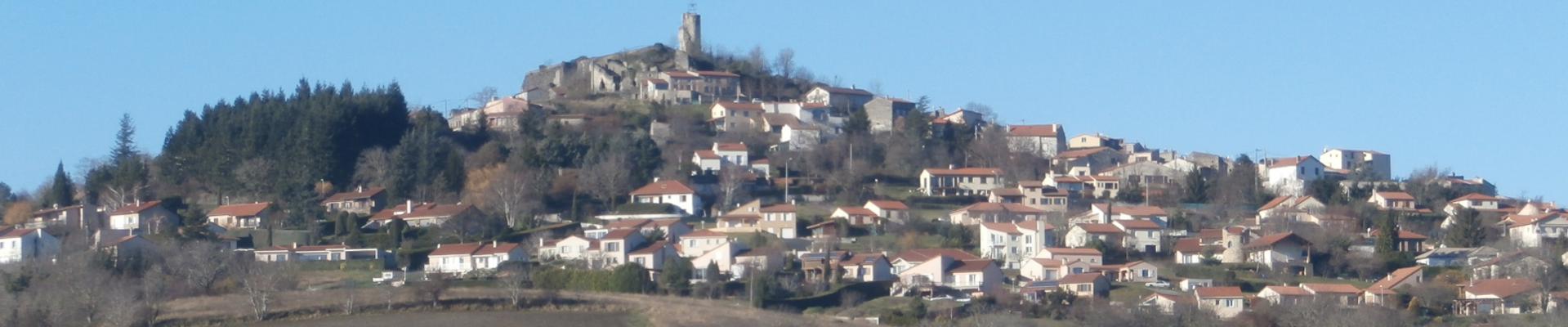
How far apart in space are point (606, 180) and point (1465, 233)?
24.6 meters

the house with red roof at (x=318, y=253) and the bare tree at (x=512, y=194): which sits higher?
the bare tree at (x=512, y=194)

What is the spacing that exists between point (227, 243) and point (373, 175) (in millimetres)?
10125

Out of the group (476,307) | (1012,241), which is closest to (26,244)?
(476,307)

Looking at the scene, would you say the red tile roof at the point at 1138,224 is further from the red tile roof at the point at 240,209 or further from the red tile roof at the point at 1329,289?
the red tile roof at the point at 240,209

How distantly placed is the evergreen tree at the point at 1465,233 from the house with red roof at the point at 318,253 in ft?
95.8

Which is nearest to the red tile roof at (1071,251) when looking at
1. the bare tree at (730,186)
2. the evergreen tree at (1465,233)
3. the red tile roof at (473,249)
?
the evergreen tree at (1465,233)

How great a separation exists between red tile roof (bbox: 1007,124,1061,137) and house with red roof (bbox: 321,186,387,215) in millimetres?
23811

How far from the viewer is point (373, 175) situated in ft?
217

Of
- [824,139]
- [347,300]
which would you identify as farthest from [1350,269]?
[347,300]

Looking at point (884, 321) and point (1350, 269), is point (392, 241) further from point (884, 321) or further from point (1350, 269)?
point (1350, 269)

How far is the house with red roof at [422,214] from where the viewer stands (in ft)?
196

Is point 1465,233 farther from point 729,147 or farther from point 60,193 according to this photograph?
point 60,193

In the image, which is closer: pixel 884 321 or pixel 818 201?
pixel 884 321

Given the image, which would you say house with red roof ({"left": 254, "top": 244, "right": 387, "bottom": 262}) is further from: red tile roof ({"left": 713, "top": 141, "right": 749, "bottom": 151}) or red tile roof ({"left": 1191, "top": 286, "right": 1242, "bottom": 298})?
red tile roof ({"left": 1191, "top": 286, "right": 1242, "bottom": 298})
